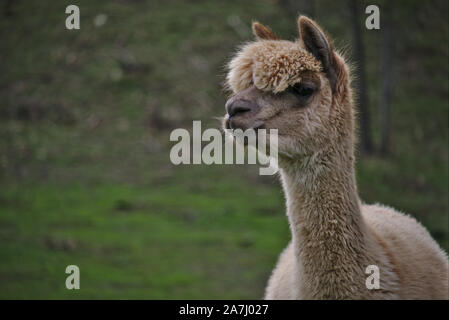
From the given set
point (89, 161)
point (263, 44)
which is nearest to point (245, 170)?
point (89, 161)

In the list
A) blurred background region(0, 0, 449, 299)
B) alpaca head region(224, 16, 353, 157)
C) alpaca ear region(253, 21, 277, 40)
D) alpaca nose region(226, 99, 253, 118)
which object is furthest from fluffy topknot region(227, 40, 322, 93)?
blurred background region(0, 0, 449, 299)

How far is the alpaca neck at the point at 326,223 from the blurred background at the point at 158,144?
Answer: 5762mm

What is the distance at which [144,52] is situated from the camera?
803 inches

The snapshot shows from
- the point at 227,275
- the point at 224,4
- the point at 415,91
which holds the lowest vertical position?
the point at 227,275

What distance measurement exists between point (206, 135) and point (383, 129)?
15.3 feet

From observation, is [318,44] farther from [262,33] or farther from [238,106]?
[238,106]

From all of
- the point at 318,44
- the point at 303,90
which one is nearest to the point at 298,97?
the point at 303,90

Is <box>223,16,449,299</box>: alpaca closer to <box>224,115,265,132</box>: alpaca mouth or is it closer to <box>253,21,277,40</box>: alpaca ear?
<box>224,115,265,132</box>: alpaca mouth

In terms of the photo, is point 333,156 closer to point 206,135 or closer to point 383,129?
point 206,135

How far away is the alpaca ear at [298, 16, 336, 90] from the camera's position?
454 cm

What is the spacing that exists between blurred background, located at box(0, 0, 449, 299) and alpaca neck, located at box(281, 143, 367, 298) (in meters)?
5.76

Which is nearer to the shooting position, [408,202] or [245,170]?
[408,202]

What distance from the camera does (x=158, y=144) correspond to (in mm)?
17453

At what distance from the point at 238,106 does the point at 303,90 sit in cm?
47
